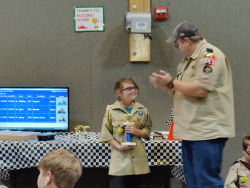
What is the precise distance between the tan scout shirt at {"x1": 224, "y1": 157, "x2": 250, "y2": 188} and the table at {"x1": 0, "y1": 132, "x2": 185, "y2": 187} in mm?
468

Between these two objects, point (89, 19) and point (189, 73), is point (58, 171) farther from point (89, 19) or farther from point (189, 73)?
point (89, 19)

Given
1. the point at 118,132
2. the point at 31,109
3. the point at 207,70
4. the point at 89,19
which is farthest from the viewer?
the point at 89,19

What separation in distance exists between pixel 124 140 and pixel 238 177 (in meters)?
1.10

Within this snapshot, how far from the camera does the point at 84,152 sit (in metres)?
2.93

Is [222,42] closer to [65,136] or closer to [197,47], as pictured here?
[197,47]

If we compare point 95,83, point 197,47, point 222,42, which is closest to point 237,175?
point 197,47

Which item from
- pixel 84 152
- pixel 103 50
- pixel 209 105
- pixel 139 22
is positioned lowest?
pixel 84 152

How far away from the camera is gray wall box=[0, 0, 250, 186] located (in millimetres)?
3627

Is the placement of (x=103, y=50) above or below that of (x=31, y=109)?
above

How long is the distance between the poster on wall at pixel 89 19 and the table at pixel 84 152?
4.60ft

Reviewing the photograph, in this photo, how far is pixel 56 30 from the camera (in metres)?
3.67

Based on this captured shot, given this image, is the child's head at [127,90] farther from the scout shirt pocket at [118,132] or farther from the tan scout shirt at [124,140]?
the scout shirt pocket at [118,132]

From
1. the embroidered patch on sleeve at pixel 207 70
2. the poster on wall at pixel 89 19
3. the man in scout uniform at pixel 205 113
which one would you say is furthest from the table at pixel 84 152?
the poster on wall at pixel 89 19

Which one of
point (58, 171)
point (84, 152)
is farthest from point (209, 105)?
point (84, 152)
